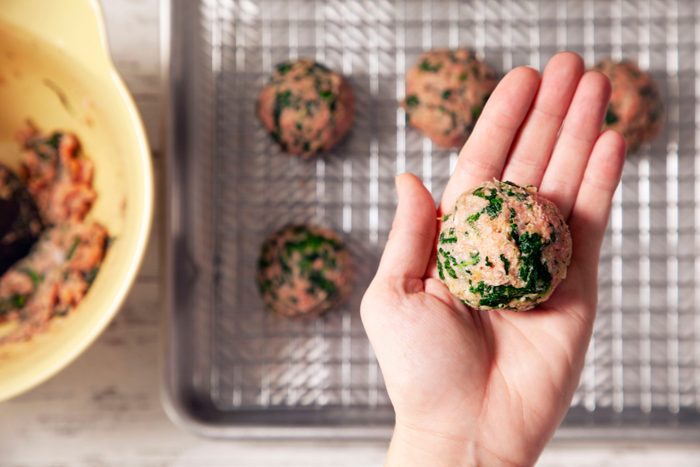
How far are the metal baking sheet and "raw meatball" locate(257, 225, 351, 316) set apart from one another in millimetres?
65

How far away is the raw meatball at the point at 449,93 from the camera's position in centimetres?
107

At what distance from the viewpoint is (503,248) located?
2.57 feet

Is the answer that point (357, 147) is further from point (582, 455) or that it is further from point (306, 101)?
point (582, 455)

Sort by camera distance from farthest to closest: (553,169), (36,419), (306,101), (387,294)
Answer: (36,419)
(306,101)
(553,169)
(387,294)

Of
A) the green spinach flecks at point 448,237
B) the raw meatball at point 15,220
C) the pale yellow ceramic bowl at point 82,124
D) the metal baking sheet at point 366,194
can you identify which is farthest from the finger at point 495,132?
the raw meatball at point 15,220

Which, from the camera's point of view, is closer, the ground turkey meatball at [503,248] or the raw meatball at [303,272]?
the ground turkey meatball at [503,248]

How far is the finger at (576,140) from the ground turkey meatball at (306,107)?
330mm

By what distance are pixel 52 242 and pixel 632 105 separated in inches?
35.7

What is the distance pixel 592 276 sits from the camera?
3.10ft

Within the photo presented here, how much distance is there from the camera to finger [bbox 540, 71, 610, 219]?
94 centimetres

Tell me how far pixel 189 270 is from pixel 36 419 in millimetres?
365

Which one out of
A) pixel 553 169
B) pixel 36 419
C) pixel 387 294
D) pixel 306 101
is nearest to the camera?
pixel 387 294

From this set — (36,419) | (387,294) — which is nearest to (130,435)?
(36,419)

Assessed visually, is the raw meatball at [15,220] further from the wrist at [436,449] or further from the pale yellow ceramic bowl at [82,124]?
the wrist at [436,449]
